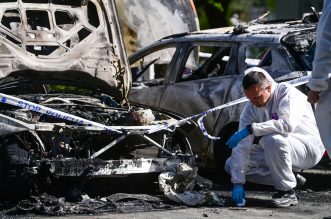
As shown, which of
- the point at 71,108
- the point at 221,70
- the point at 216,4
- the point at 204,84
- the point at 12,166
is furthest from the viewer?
the point at 216,4

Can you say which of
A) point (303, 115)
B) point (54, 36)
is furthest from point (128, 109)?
point (303, 115)

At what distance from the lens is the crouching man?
762 centimetres

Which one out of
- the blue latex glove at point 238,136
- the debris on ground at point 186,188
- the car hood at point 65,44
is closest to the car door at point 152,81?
the car hood at point 65,44

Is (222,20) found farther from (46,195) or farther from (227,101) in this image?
(46,195)

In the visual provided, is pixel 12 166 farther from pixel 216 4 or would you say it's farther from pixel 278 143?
pixel 216 4

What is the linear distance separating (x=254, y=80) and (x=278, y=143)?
63 cm

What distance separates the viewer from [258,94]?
302 inches

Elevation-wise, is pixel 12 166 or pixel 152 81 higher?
pixel 152 81

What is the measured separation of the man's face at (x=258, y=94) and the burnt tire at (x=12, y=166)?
2.13 m

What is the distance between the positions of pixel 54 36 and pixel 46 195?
1927mm

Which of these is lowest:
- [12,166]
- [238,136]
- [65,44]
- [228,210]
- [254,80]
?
[228,210]

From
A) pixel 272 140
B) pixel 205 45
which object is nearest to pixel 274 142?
pixel 272 140

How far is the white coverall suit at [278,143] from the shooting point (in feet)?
25.0

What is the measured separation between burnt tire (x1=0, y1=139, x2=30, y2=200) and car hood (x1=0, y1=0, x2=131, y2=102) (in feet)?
3.47
